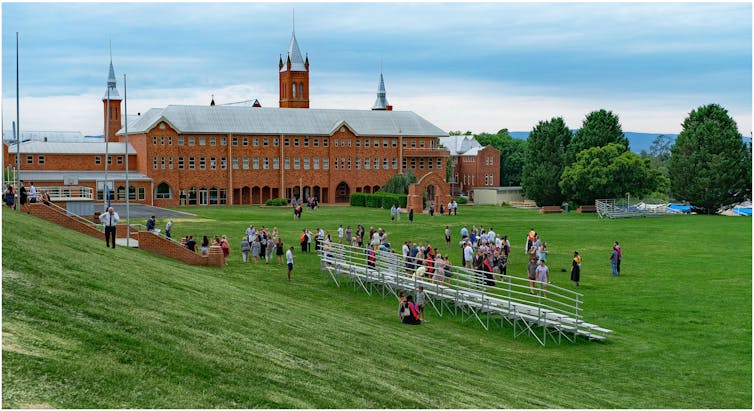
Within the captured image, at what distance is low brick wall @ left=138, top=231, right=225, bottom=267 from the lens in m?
37.0

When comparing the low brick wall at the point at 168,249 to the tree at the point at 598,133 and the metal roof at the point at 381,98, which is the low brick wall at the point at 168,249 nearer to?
the tree at the point at 598,133

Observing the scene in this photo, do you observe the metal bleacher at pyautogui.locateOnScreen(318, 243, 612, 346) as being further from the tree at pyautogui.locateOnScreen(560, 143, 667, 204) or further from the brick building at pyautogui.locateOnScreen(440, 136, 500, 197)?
the brick building at pyautogui.locateOnScreen(440, 136, 500, 197)

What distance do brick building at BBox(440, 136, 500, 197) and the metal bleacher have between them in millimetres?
83770

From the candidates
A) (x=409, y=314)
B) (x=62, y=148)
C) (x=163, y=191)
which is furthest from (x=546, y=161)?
(x=409, y=314)

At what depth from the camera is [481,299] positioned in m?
28.7

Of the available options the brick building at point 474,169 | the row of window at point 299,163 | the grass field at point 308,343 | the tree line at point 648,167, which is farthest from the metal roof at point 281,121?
the grass field at point 308,343

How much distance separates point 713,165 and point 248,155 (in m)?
41.9

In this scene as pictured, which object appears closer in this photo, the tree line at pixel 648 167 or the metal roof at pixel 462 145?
the tree line at pixel 648 167

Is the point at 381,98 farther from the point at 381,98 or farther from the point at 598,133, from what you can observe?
the point at 598,133

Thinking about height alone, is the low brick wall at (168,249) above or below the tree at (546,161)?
below

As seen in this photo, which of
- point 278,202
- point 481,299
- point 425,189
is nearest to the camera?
point 481,299

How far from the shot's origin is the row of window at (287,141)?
88.2 meters

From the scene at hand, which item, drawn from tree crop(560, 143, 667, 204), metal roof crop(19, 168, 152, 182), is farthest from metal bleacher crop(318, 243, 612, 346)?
metal roof crop(19, 168, 152, 182)

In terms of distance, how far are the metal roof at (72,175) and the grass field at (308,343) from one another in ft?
150
